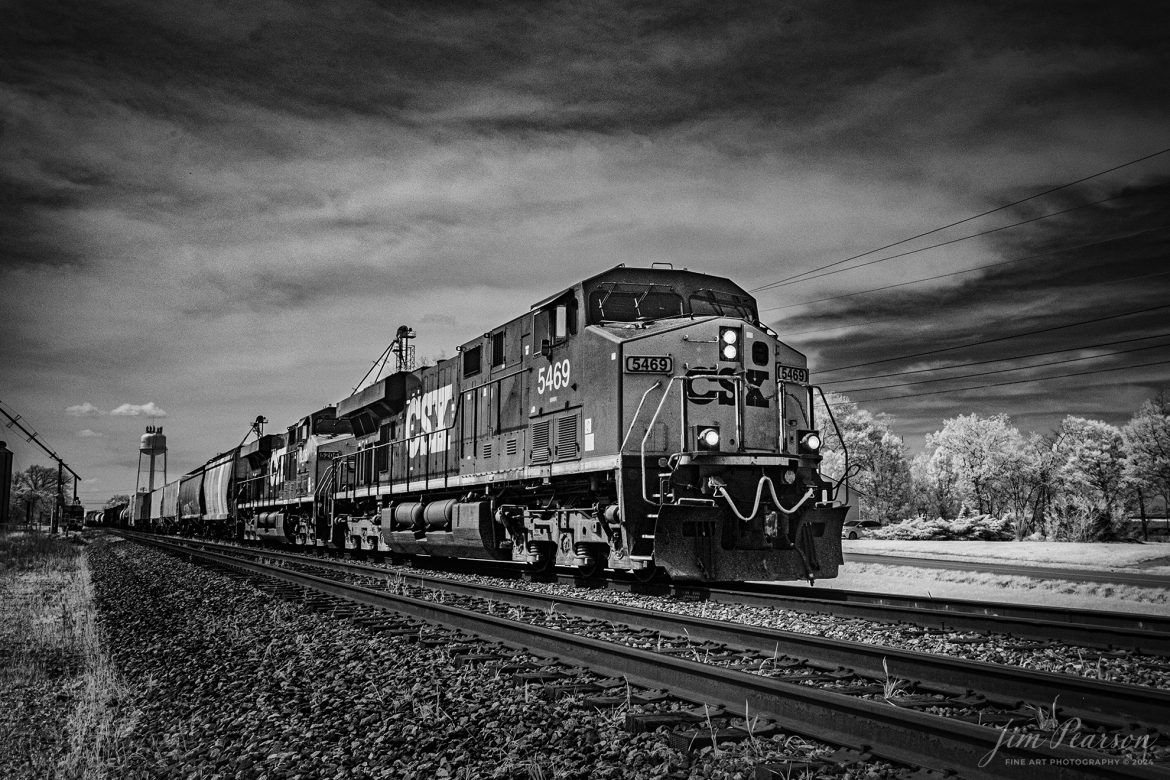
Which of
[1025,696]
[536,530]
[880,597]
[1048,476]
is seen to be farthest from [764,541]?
[1048,476]

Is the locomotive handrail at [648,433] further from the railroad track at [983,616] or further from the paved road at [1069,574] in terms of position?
the paved road at [1069,574]

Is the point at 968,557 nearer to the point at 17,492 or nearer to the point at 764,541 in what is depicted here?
the point at 764,541

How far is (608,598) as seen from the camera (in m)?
10.2

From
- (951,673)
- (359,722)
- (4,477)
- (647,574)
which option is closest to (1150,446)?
(647,574)

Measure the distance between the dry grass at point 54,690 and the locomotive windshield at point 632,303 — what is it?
6842 mm

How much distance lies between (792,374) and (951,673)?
6073 millimetres

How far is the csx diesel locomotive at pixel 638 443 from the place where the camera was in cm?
966

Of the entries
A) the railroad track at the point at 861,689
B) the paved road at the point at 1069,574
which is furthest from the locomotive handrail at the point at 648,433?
the paved road at the point at 1069,574

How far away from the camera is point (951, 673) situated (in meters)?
5.16

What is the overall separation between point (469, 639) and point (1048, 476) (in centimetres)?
6963

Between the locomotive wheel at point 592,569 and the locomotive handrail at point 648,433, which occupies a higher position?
the locomotive handrail at point 648,433

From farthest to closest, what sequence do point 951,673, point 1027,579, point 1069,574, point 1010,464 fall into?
point 1010,464, point 1069,574, point 1027,579, point 951,673

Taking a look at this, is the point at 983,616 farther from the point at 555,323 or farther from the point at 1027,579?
the point at 1027,579

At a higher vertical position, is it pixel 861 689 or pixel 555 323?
pixel 555 323
